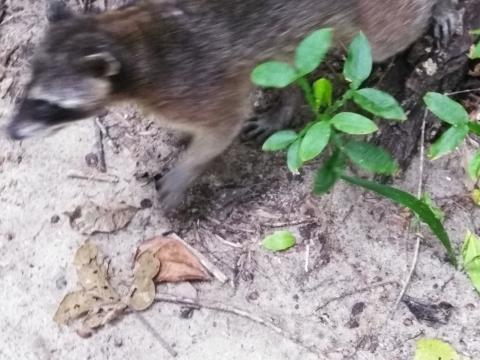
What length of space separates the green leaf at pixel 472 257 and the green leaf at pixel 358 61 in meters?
1.05

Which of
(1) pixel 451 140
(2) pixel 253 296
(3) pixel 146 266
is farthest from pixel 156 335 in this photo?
(1) pixel 451 140

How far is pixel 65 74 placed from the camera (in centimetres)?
286

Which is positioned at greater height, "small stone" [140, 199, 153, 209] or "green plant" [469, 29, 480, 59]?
"green plant" [469, 29, 480, 59]

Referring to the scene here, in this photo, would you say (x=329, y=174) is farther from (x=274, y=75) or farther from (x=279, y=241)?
(x=279, y=241)

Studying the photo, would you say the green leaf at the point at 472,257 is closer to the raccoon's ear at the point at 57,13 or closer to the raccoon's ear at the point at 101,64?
the raccoon's ear at the point at 101,64

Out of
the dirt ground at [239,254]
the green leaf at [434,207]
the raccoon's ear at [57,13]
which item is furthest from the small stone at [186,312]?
the raccoon's ear at [57,13]

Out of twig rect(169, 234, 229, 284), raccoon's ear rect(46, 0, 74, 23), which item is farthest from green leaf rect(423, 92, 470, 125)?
raccoon's ear rect(46, 0, 74, 23)

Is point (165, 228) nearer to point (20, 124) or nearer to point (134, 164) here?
point (134, 164)

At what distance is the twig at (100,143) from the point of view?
3.73 m

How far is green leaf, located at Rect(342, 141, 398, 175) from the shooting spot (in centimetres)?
287

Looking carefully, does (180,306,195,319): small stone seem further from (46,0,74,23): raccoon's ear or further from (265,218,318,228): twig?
(46,0,74,23): raccoon's ear

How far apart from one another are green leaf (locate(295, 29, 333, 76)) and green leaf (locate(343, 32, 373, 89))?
5.1 inches

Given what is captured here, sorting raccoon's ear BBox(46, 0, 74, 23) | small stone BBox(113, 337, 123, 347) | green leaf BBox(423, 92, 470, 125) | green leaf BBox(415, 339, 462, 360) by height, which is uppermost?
raccoon's ear BBox(46, 0, 74, 23)

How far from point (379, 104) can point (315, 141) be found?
295 millimetres
